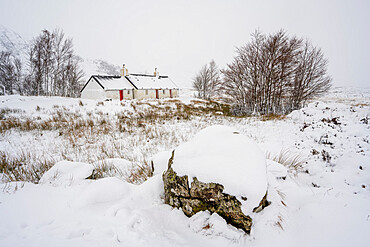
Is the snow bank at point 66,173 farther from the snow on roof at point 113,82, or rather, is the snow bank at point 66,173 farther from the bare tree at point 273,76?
the snow on roof at point 113,82

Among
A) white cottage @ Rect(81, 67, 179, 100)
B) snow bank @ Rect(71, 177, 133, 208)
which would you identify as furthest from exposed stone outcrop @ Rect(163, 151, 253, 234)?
white cottage @ Rect(81, 67, 179, 100)

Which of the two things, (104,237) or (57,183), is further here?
(57,183)

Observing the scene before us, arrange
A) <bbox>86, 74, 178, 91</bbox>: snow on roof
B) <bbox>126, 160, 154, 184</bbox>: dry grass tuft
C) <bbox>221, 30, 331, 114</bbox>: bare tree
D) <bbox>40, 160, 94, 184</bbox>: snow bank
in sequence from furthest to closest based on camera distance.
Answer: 1. <bbox>86, 74, 178, 91</bbox>: snow on roof
2. <bbox>221, 30, 331, 114</bbox>: bare tree
3. <bbox>126, 160, 154, 184</bbox>: dry grass tuft
4. <bbox>40, 160, 94, 184</bbox>: snow bank

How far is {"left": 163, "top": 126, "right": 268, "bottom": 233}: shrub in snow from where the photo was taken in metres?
1.52

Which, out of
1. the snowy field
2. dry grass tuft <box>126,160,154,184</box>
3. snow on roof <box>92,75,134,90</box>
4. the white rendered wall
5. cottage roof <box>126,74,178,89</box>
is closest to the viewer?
the snowy field

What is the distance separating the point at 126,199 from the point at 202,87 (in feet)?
136

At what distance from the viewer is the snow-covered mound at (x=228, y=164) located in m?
1.53

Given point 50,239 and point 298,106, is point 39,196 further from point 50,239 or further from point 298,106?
point 298,106

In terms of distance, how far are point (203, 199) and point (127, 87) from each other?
106 ft

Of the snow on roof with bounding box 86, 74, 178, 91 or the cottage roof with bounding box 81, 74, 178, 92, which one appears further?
the snow on roof with bounding box 86, 74, 178, 91

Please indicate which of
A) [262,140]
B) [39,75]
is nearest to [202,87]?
[39,75]

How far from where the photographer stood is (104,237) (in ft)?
4.47

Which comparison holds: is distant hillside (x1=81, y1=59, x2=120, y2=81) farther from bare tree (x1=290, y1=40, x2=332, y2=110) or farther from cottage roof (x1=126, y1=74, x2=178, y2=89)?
bare tree (x1=290, y1=40, x2=332, y2=110)

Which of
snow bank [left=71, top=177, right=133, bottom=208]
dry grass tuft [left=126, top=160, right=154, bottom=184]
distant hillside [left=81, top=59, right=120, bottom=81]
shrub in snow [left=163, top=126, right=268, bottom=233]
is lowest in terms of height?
dry grass tuft [left=126, top=160, right=154, bottom=184]
